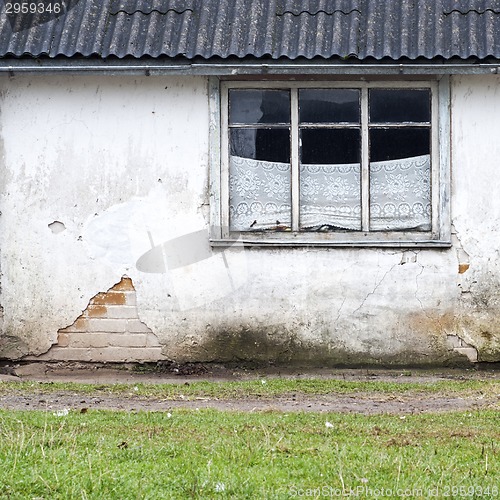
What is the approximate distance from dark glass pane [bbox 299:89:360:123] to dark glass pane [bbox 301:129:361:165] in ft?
0.39

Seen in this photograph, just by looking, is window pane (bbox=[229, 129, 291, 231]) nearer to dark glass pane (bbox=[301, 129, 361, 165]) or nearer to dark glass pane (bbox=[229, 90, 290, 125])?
dark glass pane (bbox=[229, 90, 290, 125])

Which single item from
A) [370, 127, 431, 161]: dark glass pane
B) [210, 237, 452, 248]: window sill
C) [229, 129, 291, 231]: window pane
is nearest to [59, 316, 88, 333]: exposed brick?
[210, 237, 452, 248]: window sill

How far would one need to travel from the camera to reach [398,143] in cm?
1068

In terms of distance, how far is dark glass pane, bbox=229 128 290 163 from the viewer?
10.7 meters

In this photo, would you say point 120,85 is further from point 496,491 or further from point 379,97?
point 496,491

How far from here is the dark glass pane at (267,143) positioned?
10.7m

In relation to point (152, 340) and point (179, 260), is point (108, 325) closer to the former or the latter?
point (152, 340)

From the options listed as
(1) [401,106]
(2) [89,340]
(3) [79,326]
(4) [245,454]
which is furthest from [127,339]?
(4) [245,454]

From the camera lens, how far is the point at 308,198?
35.3 ft

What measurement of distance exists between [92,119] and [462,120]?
12.0 feet

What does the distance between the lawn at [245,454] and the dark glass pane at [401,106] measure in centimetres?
354

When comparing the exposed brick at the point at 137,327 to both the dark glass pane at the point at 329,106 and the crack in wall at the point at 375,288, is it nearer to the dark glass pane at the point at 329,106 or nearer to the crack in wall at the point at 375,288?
the crack in wall at the point at 375,288

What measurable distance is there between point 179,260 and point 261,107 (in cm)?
173

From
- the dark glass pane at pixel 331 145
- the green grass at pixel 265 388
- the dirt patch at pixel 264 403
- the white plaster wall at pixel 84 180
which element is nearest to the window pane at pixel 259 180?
the dark glass pane at pixel 331 145
